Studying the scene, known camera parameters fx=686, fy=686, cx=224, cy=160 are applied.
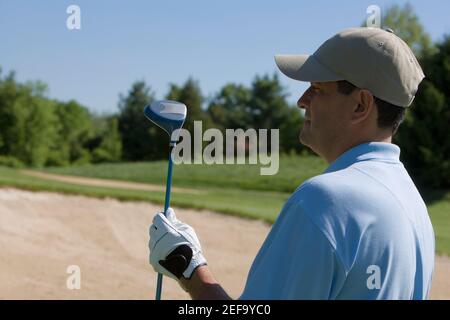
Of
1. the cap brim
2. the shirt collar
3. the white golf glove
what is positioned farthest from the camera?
the white golf glove

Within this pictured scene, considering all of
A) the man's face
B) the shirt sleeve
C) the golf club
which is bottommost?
the shirt sleeve

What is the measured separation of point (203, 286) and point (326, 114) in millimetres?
671

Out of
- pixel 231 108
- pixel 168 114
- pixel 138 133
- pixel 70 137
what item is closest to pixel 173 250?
pixel 168 114

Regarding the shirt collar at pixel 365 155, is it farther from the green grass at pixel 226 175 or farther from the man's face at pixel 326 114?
the green grass at pixel 226 175

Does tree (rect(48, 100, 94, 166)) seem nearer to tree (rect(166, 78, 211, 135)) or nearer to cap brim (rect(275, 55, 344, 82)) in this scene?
tree (rect(166, 78, 211, 135))

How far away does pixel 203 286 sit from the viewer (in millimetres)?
2195

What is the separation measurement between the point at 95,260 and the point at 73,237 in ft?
4.38

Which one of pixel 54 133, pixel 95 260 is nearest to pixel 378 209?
pixel 95 260

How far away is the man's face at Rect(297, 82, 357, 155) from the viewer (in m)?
2.09

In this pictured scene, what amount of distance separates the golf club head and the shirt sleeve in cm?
129

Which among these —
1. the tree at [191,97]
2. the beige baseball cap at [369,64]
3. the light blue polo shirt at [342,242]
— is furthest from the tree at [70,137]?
the light blue polo shirt at [342,242]

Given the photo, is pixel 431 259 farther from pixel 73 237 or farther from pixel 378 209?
pixel 73 237

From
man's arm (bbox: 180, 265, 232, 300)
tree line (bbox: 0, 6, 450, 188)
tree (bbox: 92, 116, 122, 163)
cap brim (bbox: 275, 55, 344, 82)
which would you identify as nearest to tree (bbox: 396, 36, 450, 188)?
tree line (bbox: 0, 6, 450, 188)

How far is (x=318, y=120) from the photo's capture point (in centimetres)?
215
